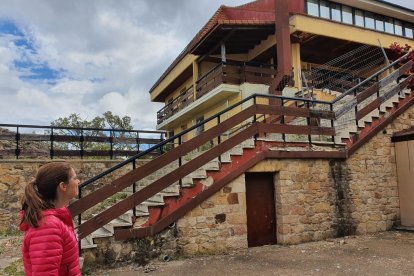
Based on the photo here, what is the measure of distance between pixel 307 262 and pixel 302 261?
0.11 metres

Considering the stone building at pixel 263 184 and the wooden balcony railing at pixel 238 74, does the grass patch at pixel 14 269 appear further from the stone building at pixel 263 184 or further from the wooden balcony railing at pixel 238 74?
the wooden balcony railing at pixel 238 74

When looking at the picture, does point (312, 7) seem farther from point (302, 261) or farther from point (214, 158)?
point (302, 261)

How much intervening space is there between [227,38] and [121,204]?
1152 cm

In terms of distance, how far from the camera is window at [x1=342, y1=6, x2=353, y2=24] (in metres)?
19.1

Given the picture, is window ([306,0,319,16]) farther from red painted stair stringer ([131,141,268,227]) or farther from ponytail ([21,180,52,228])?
ponytail ([21,180,52,228])

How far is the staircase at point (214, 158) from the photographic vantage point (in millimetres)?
6285

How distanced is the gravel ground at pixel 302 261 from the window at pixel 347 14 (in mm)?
14269

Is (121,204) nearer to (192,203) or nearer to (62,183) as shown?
(192,203)

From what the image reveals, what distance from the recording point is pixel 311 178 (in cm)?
833

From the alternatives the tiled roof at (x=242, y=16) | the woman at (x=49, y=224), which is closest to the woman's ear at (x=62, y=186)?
the woman at (x=49, y=224)

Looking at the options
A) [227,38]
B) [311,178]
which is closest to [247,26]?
[227,38]

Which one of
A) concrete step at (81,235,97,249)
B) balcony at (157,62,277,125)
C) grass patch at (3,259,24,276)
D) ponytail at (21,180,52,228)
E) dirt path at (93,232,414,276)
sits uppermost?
balcony at (157,62,277,125)

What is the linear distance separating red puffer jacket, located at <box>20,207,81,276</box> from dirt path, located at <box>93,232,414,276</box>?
12.7ft

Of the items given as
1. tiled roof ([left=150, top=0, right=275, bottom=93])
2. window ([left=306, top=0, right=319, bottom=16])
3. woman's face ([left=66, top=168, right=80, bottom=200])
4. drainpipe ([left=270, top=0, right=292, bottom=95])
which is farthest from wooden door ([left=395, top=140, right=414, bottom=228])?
window ([left=306, top=0, right=319, bottom=16])
